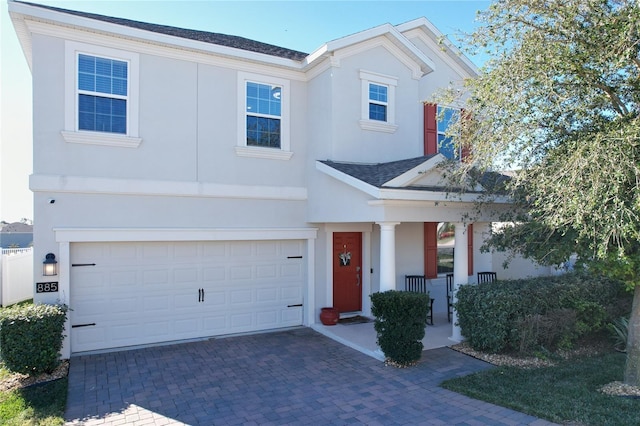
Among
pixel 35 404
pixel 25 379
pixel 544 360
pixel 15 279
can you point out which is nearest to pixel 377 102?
pixel 544 360

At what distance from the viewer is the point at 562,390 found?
6207 mm

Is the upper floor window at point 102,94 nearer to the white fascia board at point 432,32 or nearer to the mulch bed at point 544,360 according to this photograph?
the white fascia board at point 432,32

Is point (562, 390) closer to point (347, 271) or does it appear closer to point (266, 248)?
point (347, 271)

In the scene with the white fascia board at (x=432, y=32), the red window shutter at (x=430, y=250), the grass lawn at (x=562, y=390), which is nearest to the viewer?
the grass lawn at (x=562, y=390)

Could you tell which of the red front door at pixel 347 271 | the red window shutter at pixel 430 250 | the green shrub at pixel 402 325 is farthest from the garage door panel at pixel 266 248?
the red window shutter at pixel 430 250

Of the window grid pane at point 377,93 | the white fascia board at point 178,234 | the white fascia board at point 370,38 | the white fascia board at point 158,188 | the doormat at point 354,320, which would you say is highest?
the white fascia board at point 370,38

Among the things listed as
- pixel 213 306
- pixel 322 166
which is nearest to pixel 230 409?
pixel 213 306

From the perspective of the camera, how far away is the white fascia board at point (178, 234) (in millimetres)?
7980

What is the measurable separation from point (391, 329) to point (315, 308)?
126 inches

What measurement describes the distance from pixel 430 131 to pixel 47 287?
32.8ft

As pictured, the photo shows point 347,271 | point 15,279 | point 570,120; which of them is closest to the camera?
point 570,120

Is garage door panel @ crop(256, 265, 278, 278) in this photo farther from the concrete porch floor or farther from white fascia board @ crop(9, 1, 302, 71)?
white fascia board @ crop(9, 1, 302, 71)

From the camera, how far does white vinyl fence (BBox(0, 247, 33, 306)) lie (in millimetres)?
13102

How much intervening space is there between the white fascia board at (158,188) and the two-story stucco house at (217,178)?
3cm
